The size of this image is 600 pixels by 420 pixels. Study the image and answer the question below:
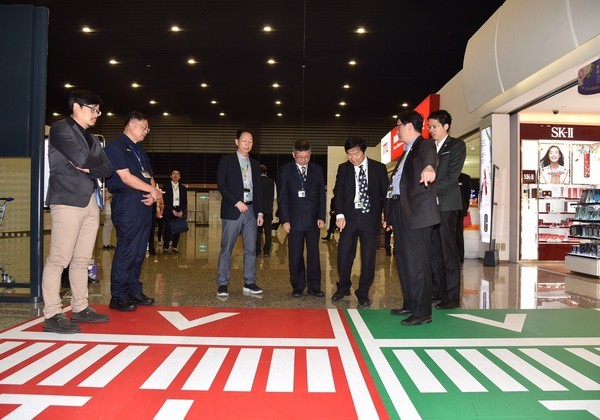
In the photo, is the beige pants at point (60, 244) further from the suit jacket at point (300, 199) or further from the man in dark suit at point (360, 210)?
the man in dark suit at point (360, 210)

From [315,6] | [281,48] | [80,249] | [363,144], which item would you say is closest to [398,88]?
[281,48]

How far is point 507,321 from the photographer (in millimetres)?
3410

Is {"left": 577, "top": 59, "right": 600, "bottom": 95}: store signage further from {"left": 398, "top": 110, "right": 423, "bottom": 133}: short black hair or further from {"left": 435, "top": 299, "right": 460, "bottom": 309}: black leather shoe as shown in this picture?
{"left": 435, "top": 299, "right": 460, "bottom": 309}: black leather shoe

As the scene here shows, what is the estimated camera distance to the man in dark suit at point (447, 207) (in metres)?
3.86

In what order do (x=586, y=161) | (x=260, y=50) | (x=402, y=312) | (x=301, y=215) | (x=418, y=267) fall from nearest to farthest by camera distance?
1. (x=418, y=267)
2. (x=402, y=312)
3. (x=301, y=215)
4. (x=586, y=161)
5. (x=260, y=50)

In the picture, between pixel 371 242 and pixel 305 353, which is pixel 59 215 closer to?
pixel 305 353

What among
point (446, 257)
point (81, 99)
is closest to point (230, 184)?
point (81, 99)

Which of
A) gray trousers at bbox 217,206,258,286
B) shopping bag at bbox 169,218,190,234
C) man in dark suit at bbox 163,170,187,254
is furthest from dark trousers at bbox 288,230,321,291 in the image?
man in dark suit at bbox 163,170,187,254

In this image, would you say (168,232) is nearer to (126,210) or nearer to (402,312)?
(126,210)

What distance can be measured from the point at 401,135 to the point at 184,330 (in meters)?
2.03

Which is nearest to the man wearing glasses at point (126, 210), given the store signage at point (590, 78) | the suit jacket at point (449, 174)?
the suit jacket at point (449, 174)

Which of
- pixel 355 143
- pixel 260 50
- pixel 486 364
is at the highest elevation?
pixel 260 50

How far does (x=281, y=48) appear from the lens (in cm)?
1052

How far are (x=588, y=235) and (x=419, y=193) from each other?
178 inches
